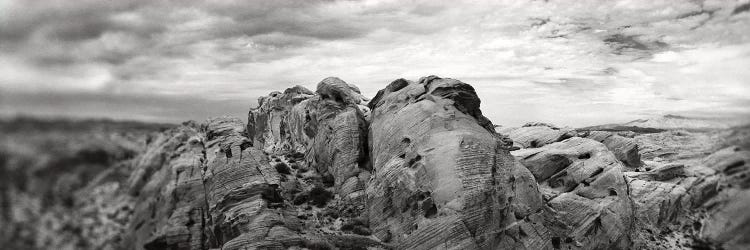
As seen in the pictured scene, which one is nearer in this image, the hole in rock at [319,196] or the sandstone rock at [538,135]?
the hole in rock at [319,196]

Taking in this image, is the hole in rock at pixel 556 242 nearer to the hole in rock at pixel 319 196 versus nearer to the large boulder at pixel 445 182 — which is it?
the large boulder at pixel 445 182

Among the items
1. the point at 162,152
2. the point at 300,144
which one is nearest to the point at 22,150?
the point at 162,152

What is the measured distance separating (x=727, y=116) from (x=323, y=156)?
42.5 m

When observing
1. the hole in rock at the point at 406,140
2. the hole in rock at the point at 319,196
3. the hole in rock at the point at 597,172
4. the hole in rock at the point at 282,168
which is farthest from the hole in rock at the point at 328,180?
the hole in rock at the point at 597,172

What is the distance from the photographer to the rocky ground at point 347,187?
84.3 feet

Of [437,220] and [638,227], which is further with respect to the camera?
[638,227]

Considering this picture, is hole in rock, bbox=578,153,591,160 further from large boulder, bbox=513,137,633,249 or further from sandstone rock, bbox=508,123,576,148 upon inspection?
sandstone rock, bbox=508,123,576,148

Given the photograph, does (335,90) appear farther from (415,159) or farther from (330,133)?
(415,159)

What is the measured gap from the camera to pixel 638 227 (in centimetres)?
5391

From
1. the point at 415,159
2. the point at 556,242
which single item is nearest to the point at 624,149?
the point at 556,242

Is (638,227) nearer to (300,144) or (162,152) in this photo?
(300,144)

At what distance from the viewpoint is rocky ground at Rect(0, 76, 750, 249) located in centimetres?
2570

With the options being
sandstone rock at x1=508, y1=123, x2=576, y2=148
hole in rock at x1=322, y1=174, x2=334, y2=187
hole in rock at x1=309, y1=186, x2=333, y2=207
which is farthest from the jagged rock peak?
sandstone rock at x1=508, y1=123, x2=576, y2=148

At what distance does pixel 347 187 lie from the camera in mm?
47250
